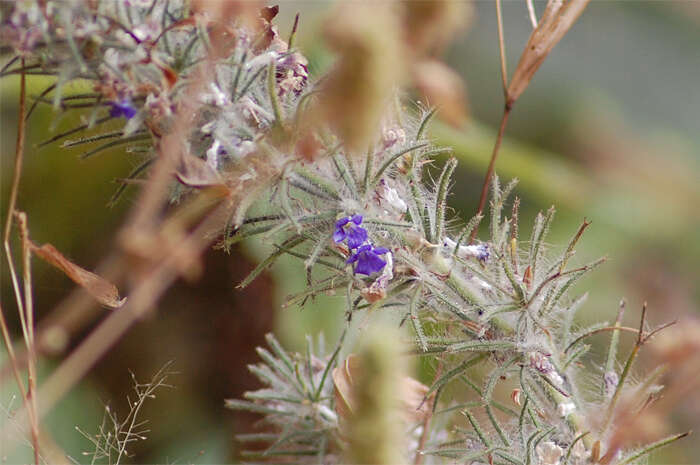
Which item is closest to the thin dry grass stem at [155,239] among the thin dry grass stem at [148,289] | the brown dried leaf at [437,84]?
the thin dry grass stem at [148,289]

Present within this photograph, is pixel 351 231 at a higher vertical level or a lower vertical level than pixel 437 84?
lower

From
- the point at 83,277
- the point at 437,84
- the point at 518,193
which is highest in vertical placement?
the point at 437,84

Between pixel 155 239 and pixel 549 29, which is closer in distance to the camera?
pixel 155 239

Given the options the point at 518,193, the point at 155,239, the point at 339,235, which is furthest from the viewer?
the point at 518,193

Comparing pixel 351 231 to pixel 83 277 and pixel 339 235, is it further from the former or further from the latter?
pixel 83 277

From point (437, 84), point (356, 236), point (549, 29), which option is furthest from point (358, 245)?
point (549, 29)

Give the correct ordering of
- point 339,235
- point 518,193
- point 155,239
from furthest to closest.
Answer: point 518,193 < point 339,235 < point 155,239

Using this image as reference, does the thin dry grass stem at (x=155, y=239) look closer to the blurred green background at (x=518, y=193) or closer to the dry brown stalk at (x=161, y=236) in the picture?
the dry brown stalk at (x=161, y=236)
